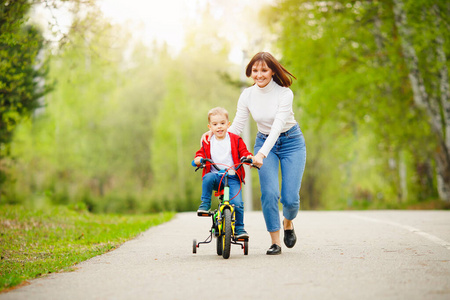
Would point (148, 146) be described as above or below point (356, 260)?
above

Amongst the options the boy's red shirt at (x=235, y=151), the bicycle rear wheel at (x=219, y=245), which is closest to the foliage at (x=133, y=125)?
the bicycle rear wheel at (x=219, y=245)

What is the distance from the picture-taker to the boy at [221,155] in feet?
22.6

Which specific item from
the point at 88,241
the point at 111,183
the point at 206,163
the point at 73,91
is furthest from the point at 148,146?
the point at 206,163

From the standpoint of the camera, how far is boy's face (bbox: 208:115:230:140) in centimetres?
686

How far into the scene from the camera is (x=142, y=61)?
63812mm

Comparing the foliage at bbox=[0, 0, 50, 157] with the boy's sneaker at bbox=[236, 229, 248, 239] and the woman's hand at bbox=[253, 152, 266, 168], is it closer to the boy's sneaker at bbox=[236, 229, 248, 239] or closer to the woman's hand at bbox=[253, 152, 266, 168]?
the woman's hand at bbox=[253, 152, 266, 168]

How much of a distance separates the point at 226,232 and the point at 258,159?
33.4 inches

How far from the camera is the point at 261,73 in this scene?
22.9 ft

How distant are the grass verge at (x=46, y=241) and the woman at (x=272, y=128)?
2.33 m

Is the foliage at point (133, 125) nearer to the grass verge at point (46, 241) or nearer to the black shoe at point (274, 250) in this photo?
the grass verge at point (46, 241)

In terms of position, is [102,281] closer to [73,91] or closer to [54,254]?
[54,254]

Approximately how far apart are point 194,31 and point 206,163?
42.4 m

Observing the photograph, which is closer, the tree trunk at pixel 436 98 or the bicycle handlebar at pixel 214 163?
the bicycle handlebar at pixel 214 163

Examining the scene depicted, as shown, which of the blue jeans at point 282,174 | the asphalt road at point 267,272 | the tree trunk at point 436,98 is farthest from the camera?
the tree trunk at point 436,98
